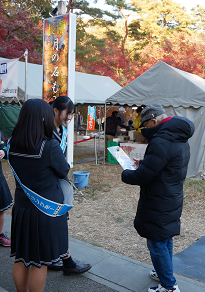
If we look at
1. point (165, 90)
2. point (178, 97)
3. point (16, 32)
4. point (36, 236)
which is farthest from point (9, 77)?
point (16, 32)

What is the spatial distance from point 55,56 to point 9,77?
152cm

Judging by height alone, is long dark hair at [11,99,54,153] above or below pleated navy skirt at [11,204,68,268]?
above

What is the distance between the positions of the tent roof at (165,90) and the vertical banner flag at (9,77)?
3537 mm

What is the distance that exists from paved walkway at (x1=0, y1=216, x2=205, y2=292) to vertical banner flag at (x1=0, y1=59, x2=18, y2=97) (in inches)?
163

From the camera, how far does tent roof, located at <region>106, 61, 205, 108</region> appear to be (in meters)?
7.60

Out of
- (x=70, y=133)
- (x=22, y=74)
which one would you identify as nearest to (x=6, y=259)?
(x=70, y=133)

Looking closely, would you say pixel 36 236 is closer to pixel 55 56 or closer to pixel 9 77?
pixel 55 56

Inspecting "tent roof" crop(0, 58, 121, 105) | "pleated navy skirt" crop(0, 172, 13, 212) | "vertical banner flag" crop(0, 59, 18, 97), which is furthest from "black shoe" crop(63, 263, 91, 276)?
"tent roof" crop(0, 58, 121, 105)

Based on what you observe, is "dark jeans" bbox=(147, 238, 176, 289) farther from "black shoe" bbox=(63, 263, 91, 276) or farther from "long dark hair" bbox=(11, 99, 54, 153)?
"long dark hair" bbox=(11, 99, 54, 153)

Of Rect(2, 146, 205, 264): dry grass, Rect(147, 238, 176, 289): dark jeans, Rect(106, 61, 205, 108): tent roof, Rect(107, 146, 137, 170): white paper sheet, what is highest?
Rect(106, 61, 205, 108): tent roof

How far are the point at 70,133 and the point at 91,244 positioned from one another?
234 centimetres

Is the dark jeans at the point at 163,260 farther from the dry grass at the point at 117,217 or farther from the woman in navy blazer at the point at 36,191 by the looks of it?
the dry grass at the point at 117,217

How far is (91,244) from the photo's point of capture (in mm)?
3527

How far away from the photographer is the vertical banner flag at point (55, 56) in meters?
5.17
